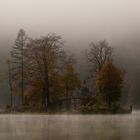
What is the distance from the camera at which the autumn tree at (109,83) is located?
67.5 metres

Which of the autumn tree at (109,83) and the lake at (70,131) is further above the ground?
the autumn tree at (109,83)

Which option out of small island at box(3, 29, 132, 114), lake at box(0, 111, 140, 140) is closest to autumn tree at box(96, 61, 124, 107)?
small island at box(3, 29, 132, 114)

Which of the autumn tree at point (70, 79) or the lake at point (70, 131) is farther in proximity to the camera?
the autumn tree at point (70, 79)

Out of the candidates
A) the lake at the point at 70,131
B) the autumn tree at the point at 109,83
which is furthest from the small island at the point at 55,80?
the lake at the point at 70,131

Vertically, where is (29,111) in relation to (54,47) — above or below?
below

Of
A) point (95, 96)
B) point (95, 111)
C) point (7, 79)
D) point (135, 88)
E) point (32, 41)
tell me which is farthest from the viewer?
point (135, 88)

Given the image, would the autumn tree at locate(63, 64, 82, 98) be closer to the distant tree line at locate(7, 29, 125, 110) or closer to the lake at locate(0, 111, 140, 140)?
the distant tree line at locate(7, 29, 125, 110)

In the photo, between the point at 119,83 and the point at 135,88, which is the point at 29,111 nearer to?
the point at 119,83

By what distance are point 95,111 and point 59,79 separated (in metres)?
11.1

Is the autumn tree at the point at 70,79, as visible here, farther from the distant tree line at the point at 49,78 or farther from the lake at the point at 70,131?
the lake at the point at 70,131

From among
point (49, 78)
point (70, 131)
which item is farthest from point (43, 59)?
point (70, 131)

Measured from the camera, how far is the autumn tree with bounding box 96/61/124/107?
6750 centimetres

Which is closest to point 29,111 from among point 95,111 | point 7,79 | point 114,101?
point 95,111

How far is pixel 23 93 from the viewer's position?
7275 cm
